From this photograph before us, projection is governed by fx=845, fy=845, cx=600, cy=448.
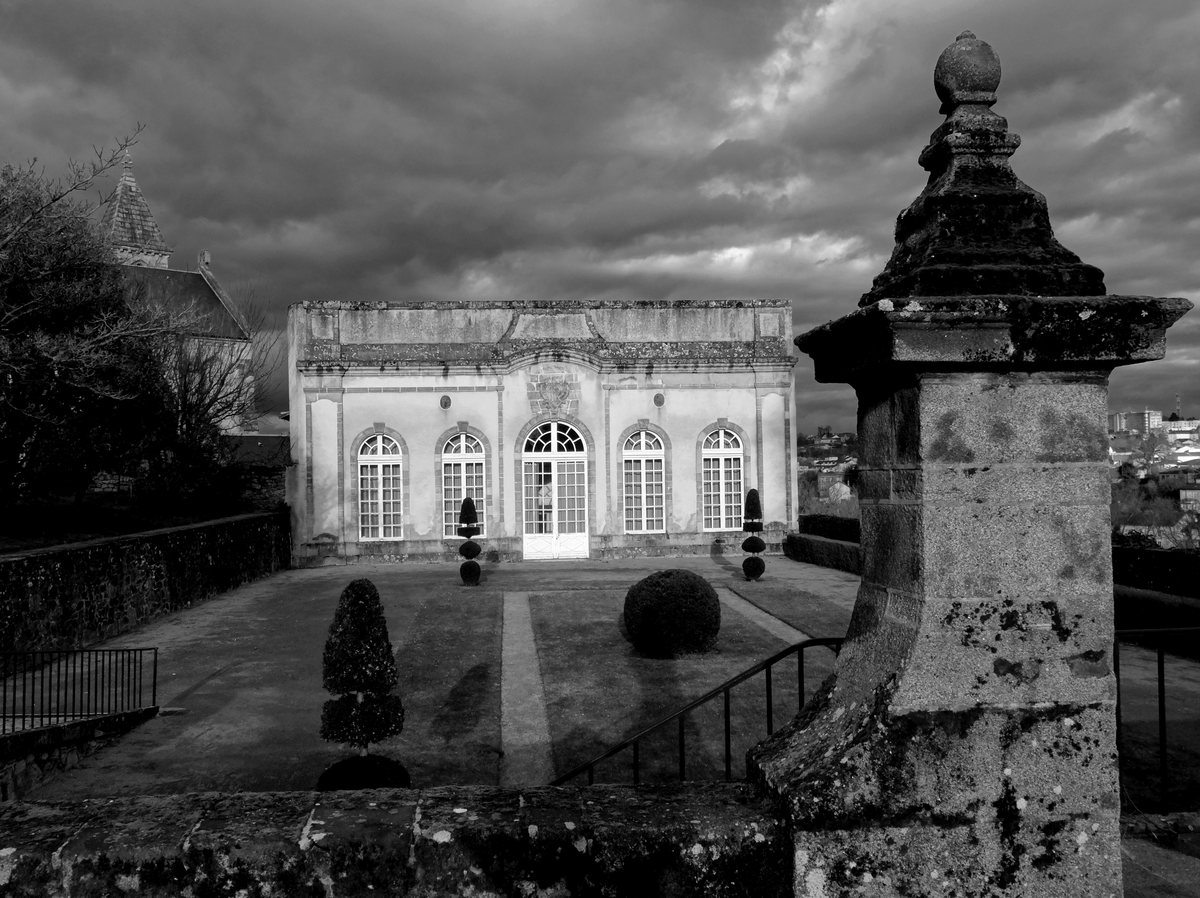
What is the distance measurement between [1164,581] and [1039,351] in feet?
38.7

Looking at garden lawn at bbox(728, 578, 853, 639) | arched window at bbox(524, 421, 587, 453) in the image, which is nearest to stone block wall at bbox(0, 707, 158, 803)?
garden lawn at bbox(728, 578, 853, 639)

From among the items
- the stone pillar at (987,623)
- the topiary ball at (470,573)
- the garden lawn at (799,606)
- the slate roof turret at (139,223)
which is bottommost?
the garden lawn at (799,606)

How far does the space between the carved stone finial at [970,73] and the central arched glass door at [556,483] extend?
64.4ft

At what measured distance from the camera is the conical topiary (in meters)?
5.79

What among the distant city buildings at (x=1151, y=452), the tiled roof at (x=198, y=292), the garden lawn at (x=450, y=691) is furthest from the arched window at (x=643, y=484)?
the tiled roof at (x=198, y=292)

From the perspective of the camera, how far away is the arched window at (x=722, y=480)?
73.6ft

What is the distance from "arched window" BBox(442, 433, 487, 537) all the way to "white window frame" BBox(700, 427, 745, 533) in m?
5.85

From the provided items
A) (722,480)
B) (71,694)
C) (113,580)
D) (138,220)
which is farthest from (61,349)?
(138,220)

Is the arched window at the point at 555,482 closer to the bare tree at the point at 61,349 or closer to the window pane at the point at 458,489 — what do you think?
the window pane at the point at 458,489

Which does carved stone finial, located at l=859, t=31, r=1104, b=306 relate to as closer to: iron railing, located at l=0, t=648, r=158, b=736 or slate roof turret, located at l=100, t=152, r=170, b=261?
iron railing, located at l=0, t=648, r=158, b=736

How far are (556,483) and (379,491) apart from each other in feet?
14.9

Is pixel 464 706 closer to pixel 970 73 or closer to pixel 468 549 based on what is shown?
pixel 970 73

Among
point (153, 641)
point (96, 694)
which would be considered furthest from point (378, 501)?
point (96, 694)

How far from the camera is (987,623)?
214 centimetres
